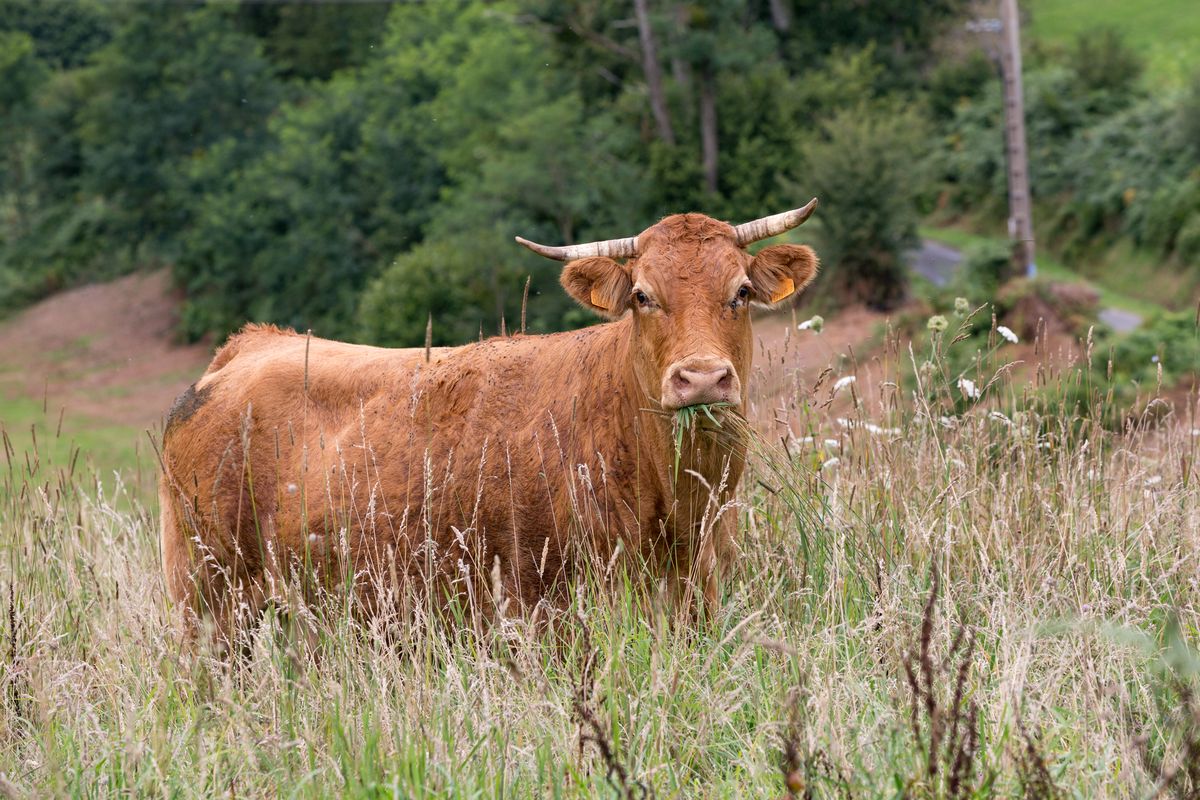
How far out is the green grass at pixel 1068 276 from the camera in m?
27.5

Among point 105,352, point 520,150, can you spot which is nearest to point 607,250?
point 520,150

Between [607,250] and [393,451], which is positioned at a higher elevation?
[607,250]

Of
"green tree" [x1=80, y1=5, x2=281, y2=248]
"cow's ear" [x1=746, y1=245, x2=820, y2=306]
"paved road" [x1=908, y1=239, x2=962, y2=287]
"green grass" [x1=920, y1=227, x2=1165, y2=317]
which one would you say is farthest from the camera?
"green tree" [x1=80, y1=5, x2=281, y2=248]

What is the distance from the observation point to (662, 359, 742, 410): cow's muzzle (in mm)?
4289

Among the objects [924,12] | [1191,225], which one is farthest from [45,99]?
[1191,225]

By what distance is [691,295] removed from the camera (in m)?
4.68

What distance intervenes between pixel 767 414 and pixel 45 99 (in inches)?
2358

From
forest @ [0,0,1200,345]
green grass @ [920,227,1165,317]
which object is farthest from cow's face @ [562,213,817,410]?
forest @ [0,0,1200,345]

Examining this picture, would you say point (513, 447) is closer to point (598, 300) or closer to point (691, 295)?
point (598, 300)

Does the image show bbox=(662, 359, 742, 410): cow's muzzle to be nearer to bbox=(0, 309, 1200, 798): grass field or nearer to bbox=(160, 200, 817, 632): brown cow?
bbox=(160, 200, 817, 632): brown cow

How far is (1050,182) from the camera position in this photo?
3684cm

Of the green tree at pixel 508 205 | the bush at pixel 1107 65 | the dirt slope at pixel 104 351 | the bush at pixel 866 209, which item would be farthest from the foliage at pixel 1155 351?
the dirt slope at pixel 104 351

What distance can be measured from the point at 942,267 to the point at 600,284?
30143 mm

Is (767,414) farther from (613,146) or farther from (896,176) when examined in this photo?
(613,146)
